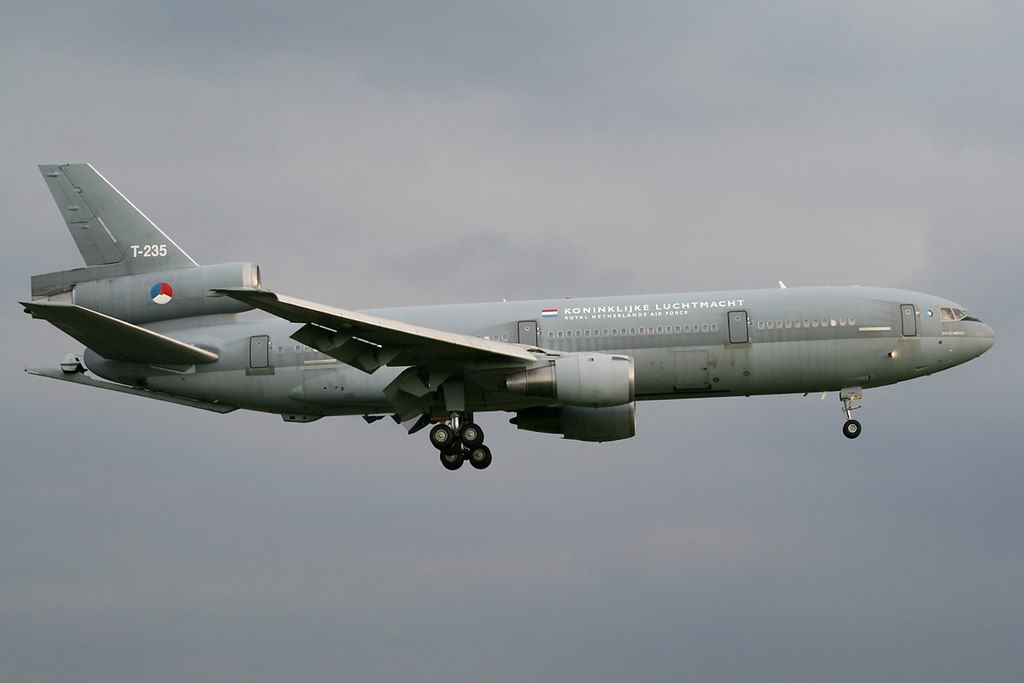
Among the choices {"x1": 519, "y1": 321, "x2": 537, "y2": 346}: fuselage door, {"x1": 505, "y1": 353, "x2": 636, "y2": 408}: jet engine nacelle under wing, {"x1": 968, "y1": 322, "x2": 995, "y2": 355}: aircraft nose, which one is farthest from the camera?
{"x1": 968, "y1": 322, "x2": 995, "y2": 355}: aircraft nose

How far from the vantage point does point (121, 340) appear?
1683 inches

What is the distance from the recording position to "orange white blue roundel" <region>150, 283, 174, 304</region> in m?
44.9

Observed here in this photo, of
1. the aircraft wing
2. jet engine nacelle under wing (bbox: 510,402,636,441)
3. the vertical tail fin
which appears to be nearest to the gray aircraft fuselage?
jet engine nacelle under wing (bbox: 510,402,636,441)

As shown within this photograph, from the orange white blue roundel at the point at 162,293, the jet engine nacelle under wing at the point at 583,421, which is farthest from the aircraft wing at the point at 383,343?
the orange white blue roundel at the point at 162,293

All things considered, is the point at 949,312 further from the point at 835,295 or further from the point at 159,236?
the point at 159,236

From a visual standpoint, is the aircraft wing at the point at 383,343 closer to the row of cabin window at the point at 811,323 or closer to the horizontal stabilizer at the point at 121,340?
the horizontal stabilizer at the point at 121,340

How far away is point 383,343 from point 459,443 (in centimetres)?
516

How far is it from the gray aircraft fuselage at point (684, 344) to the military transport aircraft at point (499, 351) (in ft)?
0.14

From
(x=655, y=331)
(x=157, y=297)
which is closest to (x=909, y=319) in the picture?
(x=655, y=331)

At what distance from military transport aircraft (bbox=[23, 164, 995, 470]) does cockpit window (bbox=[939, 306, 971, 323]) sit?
0.06 meters

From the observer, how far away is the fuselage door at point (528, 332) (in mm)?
42812

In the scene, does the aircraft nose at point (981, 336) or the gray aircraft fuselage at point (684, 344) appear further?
the aircraft nose at point (981, 336)

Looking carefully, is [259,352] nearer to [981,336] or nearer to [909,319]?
[909,319]

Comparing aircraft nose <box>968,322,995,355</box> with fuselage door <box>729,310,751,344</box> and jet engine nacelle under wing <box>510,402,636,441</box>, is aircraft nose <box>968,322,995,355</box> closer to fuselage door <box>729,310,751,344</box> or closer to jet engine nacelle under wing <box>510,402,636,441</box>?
fuselage door <box>729,310,751,344</box>
